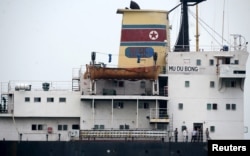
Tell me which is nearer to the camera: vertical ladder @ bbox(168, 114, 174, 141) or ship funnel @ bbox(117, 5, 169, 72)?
vertical ladder @ bbox(168, 114, 174, 141)

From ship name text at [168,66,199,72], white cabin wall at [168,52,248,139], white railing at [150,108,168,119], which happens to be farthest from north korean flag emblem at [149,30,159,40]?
white railing at [150,108,168,119]

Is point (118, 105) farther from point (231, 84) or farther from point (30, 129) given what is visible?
point (231, 84)

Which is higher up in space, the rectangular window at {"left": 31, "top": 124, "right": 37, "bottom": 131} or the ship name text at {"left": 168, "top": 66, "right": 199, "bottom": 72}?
the ship name text at {"left": 168, "top": 66, "right": 199, "bottom": 72}

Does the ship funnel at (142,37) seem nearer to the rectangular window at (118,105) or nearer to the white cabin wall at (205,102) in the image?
the white cabin wall at (205,102)

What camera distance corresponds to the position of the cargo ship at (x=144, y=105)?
44.7 m

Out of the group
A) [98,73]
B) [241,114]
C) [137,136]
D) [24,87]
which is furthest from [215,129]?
[24,87]

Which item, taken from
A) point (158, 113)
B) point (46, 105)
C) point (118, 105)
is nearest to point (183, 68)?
point (158, 113)

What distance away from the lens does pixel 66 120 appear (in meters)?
45.6

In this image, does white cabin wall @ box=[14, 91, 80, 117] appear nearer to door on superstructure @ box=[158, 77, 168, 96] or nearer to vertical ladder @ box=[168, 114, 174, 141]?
door on superstructure @ box=[158, 77, 168, 96]

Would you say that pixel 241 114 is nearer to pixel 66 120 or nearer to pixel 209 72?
pixel 209 72

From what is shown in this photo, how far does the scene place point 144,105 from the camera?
4588cm

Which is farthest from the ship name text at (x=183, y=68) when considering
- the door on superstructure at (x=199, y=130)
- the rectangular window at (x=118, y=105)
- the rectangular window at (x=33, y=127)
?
the rectangular window at (x=33, y=127)

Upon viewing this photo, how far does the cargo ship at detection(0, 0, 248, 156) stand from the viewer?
147 feet

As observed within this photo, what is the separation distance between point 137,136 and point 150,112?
2.09 m
